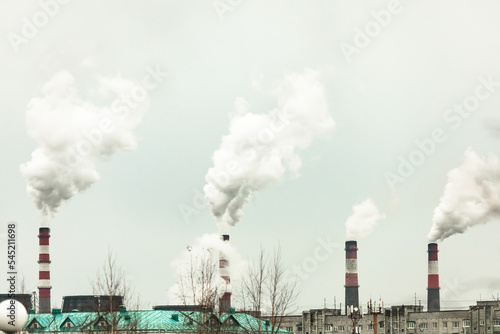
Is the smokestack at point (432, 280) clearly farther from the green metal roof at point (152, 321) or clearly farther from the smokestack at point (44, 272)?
the smokestack at point (44, 272)

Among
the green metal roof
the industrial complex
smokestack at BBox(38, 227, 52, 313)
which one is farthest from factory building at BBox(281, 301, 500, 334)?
smokestack at BBox(38, 227, 52, 313)

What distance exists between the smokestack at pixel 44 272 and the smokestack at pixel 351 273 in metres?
31.1

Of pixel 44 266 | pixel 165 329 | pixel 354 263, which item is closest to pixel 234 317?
pixel 165 329

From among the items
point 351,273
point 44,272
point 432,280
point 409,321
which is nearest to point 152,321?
point 44,272

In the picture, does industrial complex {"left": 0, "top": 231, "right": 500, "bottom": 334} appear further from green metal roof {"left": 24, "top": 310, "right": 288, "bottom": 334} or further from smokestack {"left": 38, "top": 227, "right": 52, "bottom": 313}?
green metal roof {"left": 24, "top": 310, "right": 288, "bottom": 334}

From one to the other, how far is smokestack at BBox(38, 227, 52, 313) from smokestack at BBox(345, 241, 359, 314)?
31.1 meters

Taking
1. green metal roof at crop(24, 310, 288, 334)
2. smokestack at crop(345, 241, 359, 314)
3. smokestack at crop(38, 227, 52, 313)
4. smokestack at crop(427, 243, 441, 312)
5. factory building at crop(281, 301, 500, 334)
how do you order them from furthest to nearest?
1. smokestack at crop(345, 241, 359, 314)
2. smokestack at crop(427, 243, 441, 312)
3. factory building at crop(281, 301, 500, 334)
4. smokestack at crop(38, 227, 52, 313)
5. green metal roof at crop(24, 310, 288, 334)

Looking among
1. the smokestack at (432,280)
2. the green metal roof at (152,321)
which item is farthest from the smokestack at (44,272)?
the smokestack at (432,280)

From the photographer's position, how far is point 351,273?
313 feet

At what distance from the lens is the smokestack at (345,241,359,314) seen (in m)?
94.9

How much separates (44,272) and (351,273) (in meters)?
32.1

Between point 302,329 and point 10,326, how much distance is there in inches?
3431

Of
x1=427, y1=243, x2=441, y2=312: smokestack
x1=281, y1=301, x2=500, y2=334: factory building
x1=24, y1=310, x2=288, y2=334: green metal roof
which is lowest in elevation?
x1=281, y1=301, x2=500, y2=334: factory building

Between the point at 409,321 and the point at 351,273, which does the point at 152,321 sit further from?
the point at 409,321
